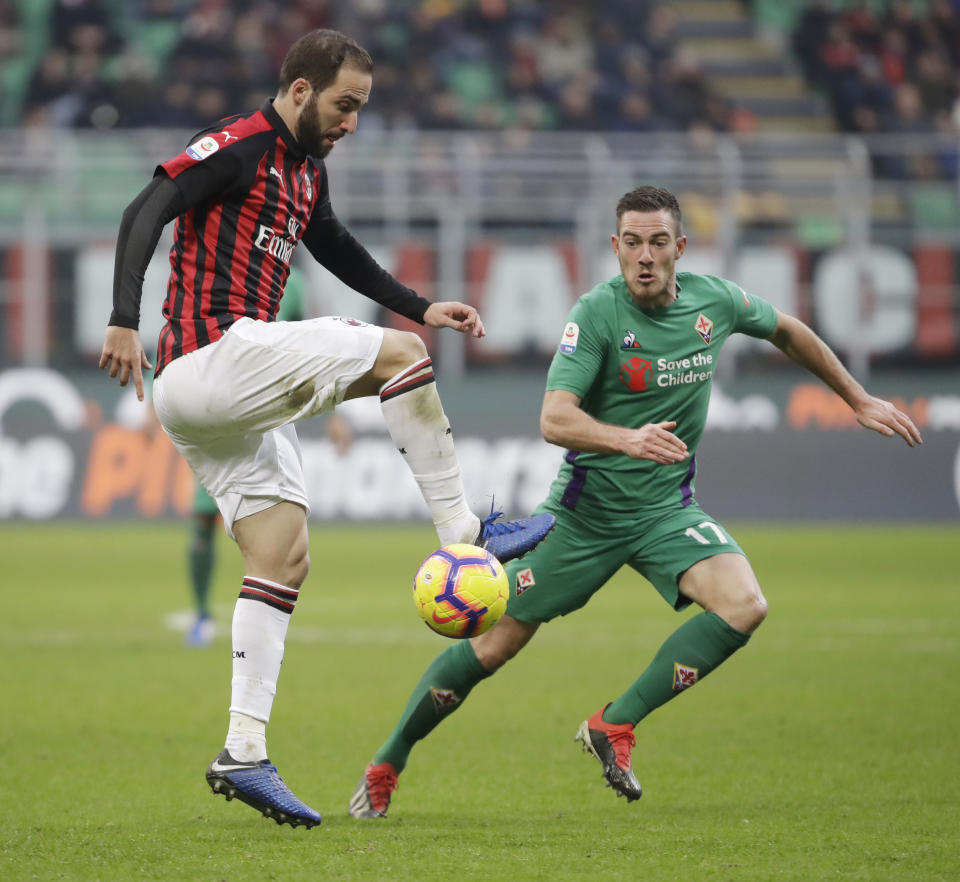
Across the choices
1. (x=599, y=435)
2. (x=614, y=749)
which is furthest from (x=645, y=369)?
(x=614, y=749)

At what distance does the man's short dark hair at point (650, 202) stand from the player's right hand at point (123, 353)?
6.00ft

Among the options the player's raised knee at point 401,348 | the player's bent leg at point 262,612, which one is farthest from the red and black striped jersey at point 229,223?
the player's bent leg at point 262,612

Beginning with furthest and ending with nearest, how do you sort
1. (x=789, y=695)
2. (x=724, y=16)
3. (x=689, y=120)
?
1. (x=724, y=16)
2. (x=689, y=120)
3. (x=789, y=695)

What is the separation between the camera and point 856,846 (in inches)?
180

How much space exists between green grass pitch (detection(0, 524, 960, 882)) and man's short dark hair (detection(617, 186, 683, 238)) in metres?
2.01

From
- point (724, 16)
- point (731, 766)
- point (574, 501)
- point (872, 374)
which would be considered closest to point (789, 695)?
point (731, 766)

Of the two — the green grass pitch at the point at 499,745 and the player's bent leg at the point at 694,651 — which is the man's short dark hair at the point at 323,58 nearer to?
the player's bent leg at the point at 694,651

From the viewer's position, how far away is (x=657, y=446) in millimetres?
4793

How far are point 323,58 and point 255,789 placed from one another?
7.01ft

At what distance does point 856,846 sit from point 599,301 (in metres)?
2.02

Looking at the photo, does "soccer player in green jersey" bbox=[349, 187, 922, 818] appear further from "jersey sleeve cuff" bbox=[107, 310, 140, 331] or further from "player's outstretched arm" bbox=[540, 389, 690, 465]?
"jersey sleeve cuff" bbox=[107, 310, 140, 331]

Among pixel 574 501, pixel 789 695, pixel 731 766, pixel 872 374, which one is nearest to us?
pixel 574 501

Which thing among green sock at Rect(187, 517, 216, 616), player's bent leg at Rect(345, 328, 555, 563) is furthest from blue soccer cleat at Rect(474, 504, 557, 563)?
green sock at Rect(187, 517, 216, 616)

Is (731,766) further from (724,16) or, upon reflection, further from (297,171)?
(724,16)
